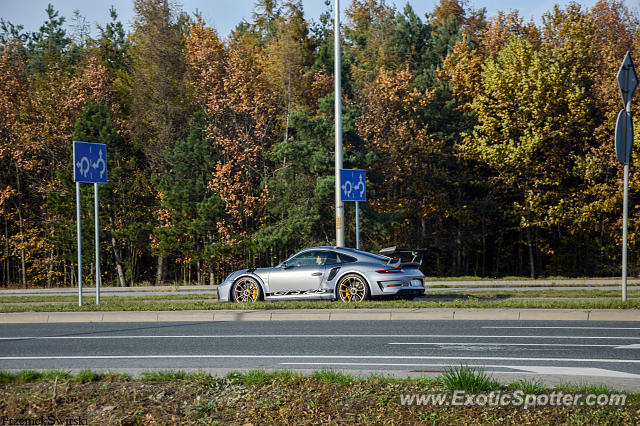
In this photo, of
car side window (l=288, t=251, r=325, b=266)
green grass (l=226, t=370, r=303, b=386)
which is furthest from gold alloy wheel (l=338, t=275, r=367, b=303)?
green grass (l=226, t=370, r=303, b=386)

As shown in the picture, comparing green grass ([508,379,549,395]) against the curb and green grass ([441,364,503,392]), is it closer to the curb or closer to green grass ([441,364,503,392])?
green grass ([441,364,503,392])

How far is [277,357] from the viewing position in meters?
9.16

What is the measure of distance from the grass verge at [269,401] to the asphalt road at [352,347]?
796 mm

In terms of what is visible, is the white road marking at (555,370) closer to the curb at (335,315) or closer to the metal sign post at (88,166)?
the curb at (335,315)

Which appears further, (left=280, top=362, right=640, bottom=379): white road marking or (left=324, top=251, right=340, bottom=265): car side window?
(left=324, top=251, right=340, bottom=265): car side window

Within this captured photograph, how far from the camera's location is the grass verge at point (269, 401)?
5508 millimetres

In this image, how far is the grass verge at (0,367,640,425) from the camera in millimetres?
5508

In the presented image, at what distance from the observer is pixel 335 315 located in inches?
545

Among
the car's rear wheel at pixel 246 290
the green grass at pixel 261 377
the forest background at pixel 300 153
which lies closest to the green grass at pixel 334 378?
the green grass at pixel 261 377

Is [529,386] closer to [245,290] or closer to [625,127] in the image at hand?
[625,127]

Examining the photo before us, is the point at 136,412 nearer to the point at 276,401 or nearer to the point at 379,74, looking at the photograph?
the point at 276,401

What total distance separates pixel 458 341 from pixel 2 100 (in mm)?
31634

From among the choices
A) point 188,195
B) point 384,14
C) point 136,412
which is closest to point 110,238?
point 188,195

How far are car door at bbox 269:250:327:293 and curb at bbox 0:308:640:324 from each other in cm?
202
